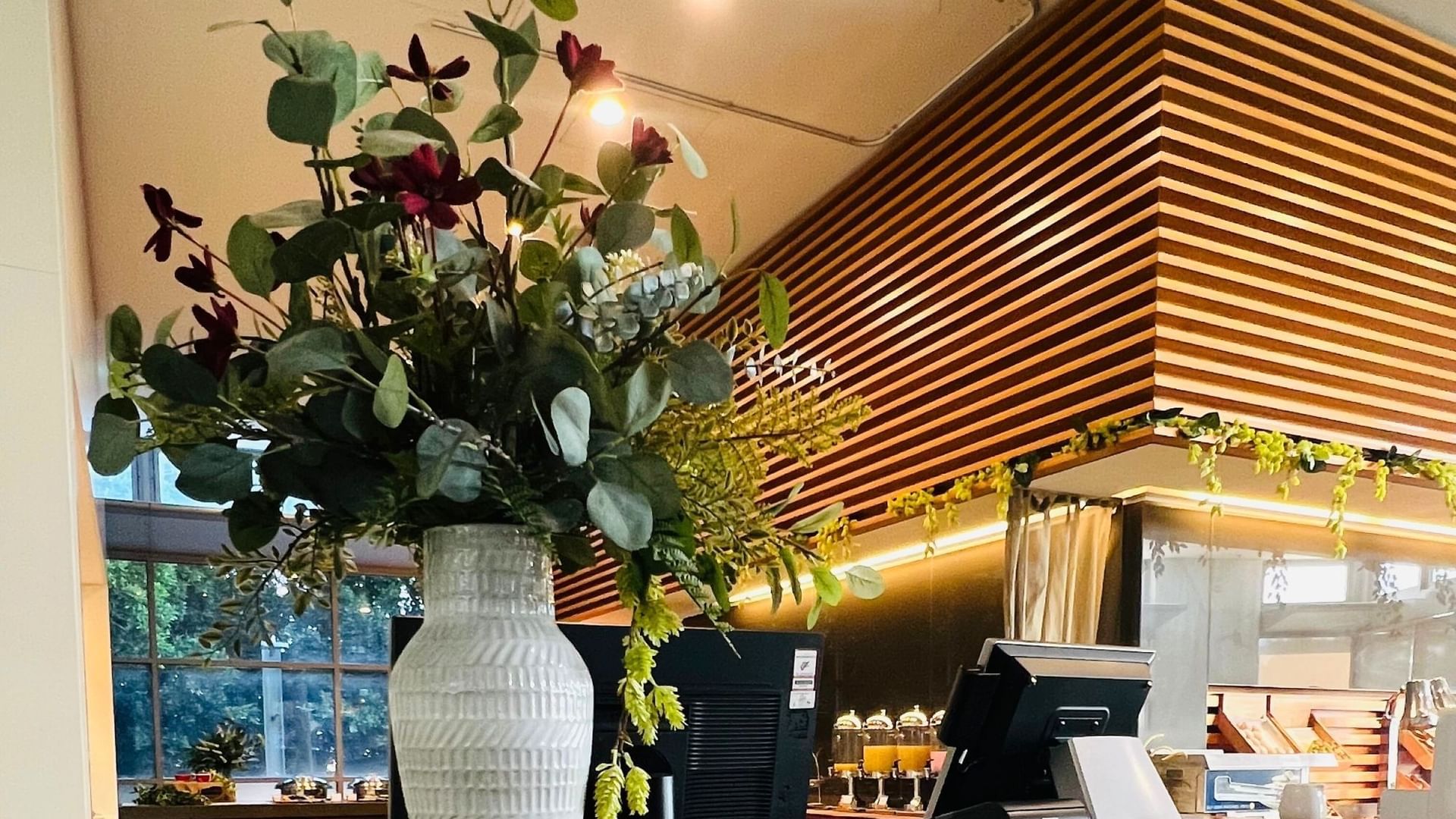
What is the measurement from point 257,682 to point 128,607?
5.14 feet

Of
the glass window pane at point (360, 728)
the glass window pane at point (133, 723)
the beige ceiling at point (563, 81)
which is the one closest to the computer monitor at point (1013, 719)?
the beige ceiling at point (563, 81)

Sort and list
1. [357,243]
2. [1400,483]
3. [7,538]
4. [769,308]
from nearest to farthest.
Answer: [357,243], [769,308], [7,538], [1400,483]

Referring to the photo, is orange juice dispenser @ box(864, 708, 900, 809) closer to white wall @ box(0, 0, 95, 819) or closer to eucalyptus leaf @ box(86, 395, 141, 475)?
white wall @ box(0, 0, 95, 819)

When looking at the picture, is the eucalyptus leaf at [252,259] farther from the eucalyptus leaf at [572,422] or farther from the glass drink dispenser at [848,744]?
the glass drink dispenser at [848,744]

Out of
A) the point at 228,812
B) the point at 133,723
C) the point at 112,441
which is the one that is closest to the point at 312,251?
the point at 112,441

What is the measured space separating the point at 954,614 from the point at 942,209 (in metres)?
2.08

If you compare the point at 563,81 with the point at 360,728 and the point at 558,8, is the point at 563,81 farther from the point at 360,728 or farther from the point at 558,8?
the point at 360,728

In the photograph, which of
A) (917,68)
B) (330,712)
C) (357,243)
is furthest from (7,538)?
(330,712)

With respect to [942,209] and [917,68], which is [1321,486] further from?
[917,68]

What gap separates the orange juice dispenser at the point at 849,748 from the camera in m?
6.15

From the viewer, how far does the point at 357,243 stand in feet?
3.43

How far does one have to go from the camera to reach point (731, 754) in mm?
1740

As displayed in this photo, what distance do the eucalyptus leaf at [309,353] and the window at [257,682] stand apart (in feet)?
35.7

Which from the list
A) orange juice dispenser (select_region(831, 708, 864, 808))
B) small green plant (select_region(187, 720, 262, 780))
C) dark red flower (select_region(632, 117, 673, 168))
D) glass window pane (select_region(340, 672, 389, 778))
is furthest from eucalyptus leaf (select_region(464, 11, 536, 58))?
glass window pane (select_region(340, 672, 389, 778))
